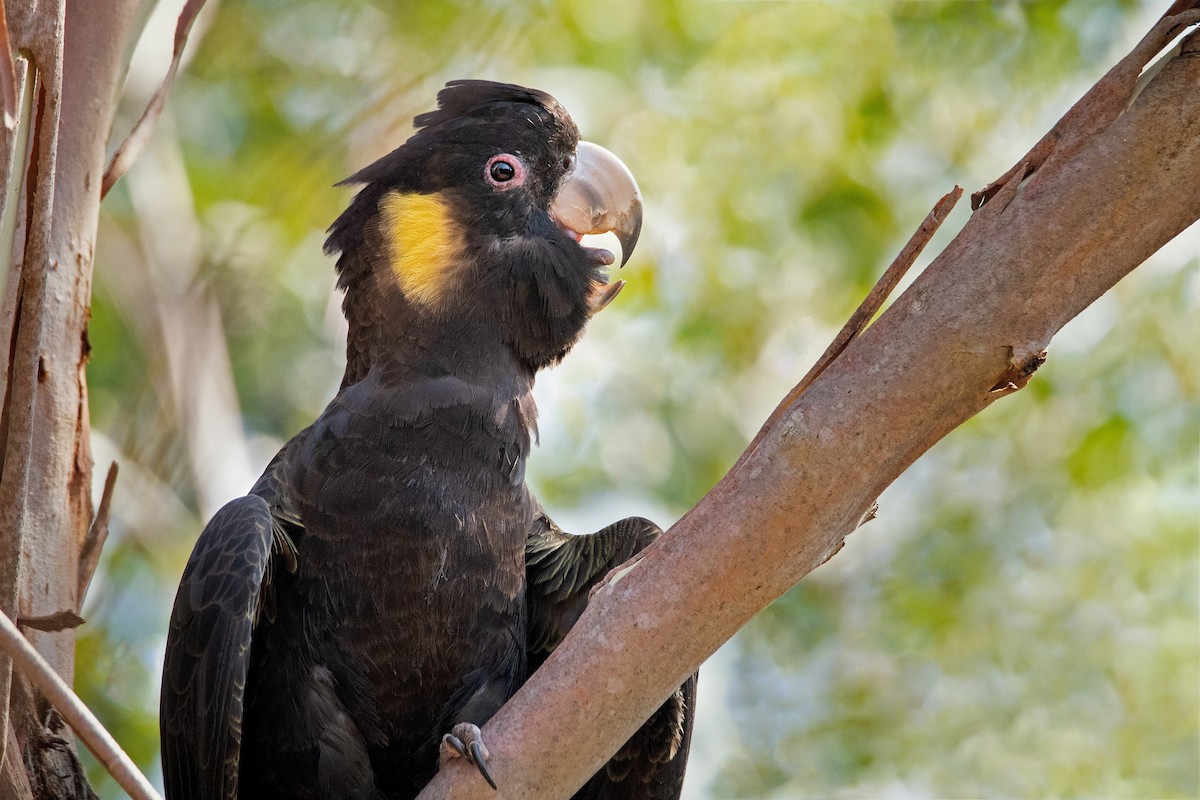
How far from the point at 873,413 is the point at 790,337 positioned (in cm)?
430

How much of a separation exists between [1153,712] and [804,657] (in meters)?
1.75

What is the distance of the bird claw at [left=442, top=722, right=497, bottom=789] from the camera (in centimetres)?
246

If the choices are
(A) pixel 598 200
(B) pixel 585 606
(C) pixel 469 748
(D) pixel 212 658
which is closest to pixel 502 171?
(A) pixel 598 200

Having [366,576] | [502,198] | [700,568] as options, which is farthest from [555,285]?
[700,568]

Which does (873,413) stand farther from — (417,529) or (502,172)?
(502,172)

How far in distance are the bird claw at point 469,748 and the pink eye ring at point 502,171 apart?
74.3 inches

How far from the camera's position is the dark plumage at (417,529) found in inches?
123

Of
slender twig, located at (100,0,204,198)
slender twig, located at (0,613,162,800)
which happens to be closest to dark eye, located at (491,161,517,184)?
slender twig, located at (100,0,204,198)

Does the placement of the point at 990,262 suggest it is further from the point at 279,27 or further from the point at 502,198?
the point at 279,27

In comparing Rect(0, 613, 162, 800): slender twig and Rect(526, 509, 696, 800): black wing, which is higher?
Rect(526, 509, 696, 800): black wing

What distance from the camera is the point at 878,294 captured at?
2.43m

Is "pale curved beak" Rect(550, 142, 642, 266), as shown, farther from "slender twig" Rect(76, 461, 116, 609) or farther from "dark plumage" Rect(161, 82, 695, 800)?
"slender twig" Rect(76, 461, 116, 609)

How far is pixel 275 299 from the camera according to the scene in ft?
20.9

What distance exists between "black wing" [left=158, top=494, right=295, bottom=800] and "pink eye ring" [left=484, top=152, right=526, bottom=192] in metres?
1.38
